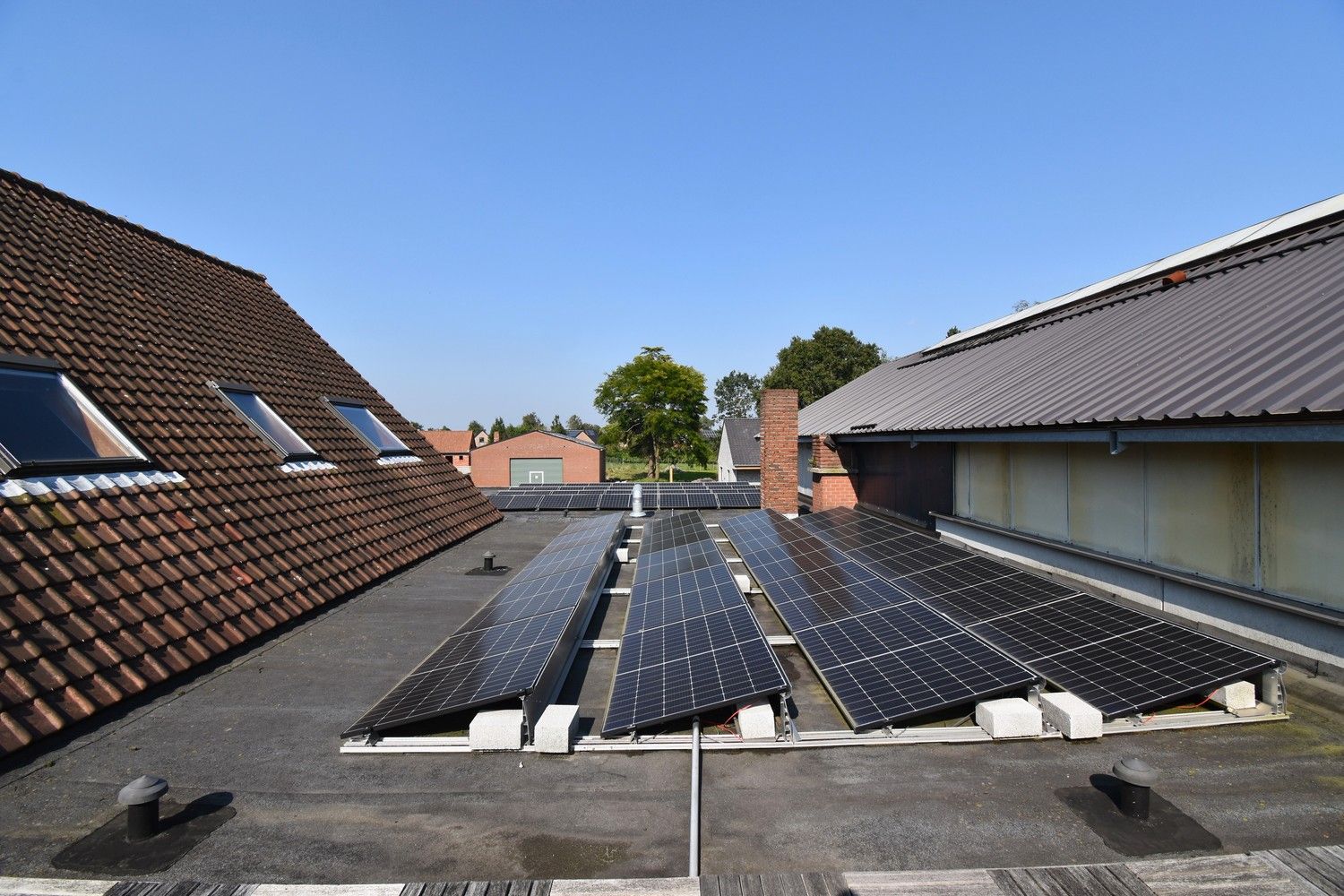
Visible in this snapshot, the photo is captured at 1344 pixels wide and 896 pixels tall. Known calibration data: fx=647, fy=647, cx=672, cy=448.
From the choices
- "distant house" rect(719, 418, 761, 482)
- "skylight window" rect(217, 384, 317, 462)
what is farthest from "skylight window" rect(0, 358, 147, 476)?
"distant house" rect(719, 418, 761, 482)

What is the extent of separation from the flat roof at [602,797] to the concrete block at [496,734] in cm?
16

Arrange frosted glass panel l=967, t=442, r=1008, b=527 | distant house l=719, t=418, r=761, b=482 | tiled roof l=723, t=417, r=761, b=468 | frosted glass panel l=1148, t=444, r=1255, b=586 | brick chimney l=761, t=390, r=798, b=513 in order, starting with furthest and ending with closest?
tiled roof l=723, t=417, r=761, b=468 < distant house l=719, t=418, r=761, b=482 < brick chimney l=761, t=390, r=798, b=513 < frosted glass panel l=967, t=442, r=1008, b=527 < frosted glass panel l=1148, t=444, r=1255, b=586

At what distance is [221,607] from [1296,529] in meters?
10.6

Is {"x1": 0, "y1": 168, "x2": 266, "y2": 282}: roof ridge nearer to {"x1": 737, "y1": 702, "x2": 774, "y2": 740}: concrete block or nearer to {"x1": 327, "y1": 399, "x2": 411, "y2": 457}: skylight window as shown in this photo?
{"x1": 327, "y1": 399, "x2": 411, "y2": 457}: skylight window

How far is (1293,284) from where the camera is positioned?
26.6 ft

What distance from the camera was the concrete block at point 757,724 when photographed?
5.33 meters

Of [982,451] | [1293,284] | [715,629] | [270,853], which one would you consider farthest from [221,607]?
[1293,284]

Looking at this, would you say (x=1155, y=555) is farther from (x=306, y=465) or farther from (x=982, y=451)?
(x=306, y=465)

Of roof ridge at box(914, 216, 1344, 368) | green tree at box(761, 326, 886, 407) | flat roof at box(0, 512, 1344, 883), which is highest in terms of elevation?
green tree at box(761, 326, 886, 407)

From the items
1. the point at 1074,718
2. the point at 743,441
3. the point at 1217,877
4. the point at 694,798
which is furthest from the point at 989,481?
the point at 743,441

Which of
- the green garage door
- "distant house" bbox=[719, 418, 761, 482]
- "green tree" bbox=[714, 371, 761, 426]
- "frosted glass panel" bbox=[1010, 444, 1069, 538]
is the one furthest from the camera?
"green tree" bbox=[714, 371, 761, 426]

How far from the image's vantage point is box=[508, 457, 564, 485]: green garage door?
6775cm

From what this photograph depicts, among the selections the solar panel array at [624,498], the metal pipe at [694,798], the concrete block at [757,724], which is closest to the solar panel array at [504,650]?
the metal pipe at [694,798]

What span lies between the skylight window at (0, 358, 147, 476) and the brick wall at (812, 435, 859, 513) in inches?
641
